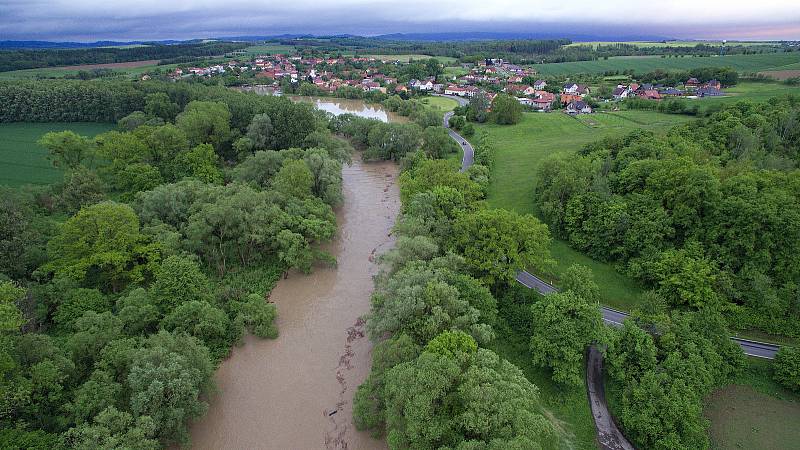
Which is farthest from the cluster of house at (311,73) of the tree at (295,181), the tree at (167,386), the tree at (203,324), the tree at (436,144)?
the tree at (167,386)

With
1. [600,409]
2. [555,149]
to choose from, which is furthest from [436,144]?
[600,409]

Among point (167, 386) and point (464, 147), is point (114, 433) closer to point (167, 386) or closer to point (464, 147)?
point (167, 386)

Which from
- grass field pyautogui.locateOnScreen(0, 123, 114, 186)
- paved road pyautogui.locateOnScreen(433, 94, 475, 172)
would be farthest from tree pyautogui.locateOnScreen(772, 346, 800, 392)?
grass field pyautogui.locateOnScreen(0, 123, 114, 186)

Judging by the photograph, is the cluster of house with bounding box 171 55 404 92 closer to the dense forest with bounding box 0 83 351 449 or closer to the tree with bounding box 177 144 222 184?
the tree with bounding box 177 144 222 184

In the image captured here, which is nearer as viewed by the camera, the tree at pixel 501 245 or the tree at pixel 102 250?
the tree at pixel 102 250

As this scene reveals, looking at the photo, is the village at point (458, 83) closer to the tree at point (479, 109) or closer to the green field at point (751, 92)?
the tree at point (479, 109)
